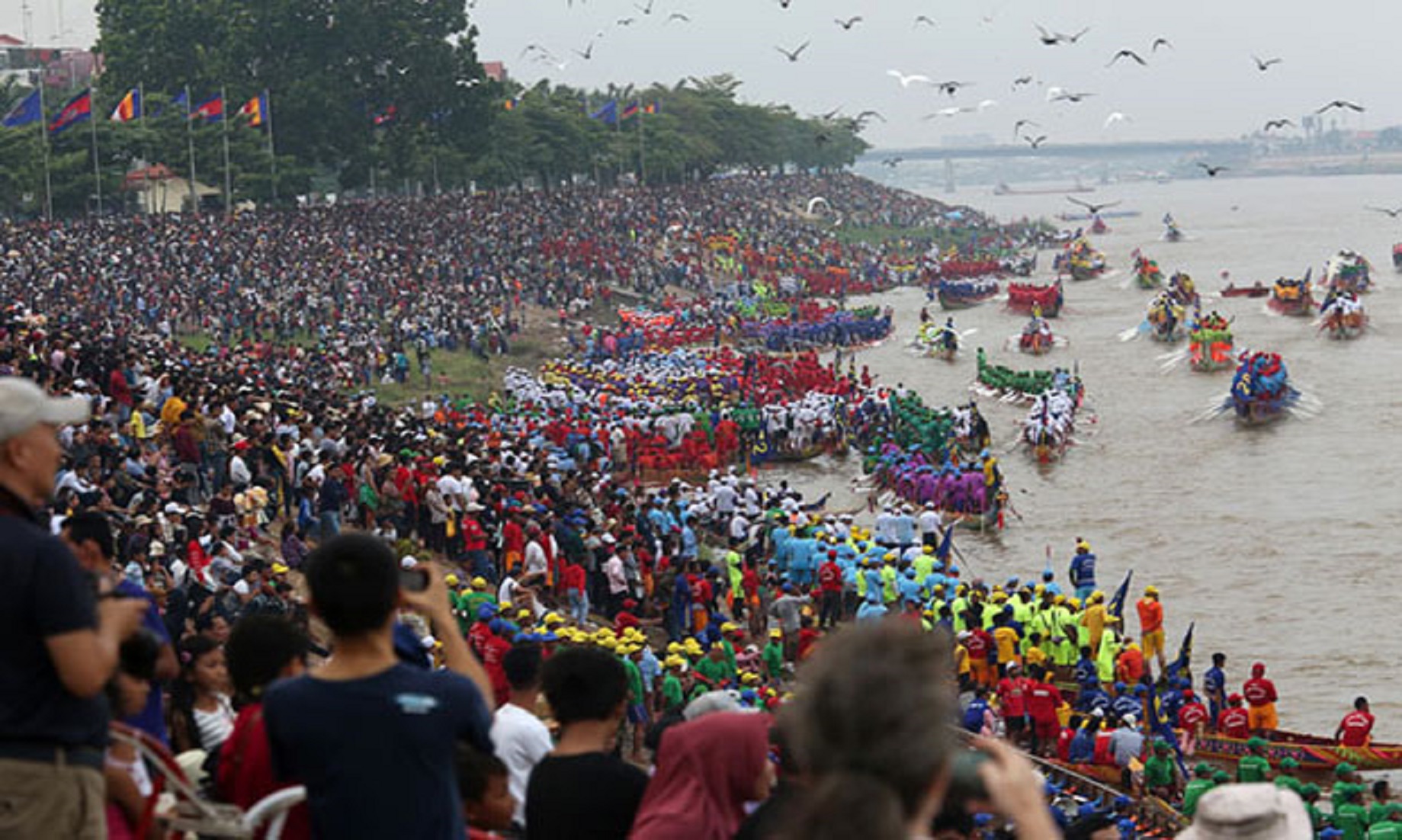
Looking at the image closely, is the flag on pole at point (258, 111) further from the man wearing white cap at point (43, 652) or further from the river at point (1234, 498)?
the man wearing white cap at point (43, 652)

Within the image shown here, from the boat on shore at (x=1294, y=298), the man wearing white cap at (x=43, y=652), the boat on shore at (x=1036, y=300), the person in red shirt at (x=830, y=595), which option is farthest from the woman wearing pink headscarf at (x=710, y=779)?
the boat on shore at (x=1036, y=300)

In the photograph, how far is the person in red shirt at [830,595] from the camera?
19438 mm

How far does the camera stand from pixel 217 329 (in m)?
40.3

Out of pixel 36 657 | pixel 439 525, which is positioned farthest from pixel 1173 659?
pixel 36 657

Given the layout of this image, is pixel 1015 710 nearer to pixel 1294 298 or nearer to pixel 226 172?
pixel 226 172

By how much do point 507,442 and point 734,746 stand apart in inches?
872

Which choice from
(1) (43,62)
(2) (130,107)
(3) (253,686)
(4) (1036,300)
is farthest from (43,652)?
(1) (43,62)

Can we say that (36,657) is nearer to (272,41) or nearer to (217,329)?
(217,329)

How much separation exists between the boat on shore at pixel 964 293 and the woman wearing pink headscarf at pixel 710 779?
68.1 metres

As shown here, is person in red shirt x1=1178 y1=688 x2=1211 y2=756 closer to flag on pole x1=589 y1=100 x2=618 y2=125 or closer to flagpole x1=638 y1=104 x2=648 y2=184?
flag on pole x1=589 y1=100 x2=618 y2=125

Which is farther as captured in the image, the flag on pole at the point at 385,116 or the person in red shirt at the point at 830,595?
the flag on pole at the point at 385,116

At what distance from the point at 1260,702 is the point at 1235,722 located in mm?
636

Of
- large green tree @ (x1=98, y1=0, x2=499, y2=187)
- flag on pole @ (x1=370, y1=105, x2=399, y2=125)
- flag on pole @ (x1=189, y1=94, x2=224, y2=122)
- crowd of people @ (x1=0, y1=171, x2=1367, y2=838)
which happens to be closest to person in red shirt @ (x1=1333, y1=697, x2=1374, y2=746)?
crowd of people @ (x1=0, y1=171, x2=1367, y2=838)

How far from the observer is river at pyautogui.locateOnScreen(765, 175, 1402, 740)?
2178cm
